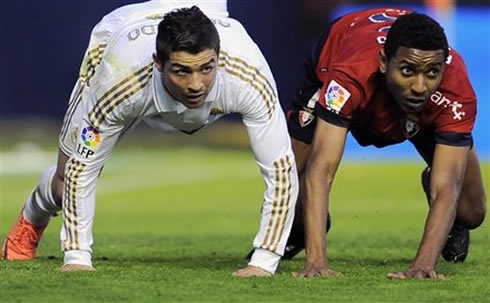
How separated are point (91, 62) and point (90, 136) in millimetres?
874

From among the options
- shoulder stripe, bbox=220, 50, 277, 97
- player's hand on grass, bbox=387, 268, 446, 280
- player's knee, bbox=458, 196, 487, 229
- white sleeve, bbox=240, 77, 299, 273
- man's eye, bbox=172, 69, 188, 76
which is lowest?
player's knee, bbox=458, 196, 487, 229

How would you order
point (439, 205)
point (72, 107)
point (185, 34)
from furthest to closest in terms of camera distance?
point (72, 107)
point (439, 205)
point (185, 34)

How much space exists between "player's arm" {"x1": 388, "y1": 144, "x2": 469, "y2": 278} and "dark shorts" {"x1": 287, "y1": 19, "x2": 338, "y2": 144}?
4.85 ft

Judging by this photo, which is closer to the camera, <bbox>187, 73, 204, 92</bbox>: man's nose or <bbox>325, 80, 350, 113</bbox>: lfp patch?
<bbox>187, 73, 204, 92</bbox>: man's nose

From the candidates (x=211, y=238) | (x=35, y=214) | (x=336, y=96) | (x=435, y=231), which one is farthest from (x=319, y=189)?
(x=211, y=238)

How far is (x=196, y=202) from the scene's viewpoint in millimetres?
18250

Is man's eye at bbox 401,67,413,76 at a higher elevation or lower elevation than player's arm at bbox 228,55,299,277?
higher

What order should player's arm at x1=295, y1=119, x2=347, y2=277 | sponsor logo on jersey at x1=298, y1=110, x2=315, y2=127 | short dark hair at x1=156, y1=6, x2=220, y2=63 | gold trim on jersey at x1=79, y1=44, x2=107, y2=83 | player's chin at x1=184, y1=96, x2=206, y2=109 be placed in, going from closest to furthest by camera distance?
short dark hair at x1=156, y1=6, x2=220, y2=63
player's chin at x1=184, y1=96, x2=206, y2=109
player's arm at x1=295, y1=119, x2=347, y2=277
gold trim on jersey at x1=79, y1=44, x2=107, y2=83
sponsor logo on jersey at x1=298, y1=110, x2=315, y2=127

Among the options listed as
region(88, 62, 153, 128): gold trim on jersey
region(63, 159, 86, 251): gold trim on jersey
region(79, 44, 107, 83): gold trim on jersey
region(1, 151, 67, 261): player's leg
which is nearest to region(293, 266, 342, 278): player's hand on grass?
region(63, 159, 86, 251): gold trim on jersey

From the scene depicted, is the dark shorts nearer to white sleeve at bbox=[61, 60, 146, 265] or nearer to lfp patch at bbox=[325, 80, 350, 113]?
lfp patch at bbox=[325, 80, 350, 113]

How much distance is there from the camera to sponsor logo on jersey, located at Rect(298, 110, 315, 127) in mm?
9926

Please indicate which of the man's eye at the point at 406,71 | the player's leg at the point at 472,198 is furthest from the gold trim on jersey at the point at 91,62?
the player's leg at the point at 472,198

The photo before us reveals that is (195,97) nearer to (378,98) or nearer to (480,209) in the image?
(378,98)

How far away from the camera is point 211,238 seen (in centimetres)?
1298
